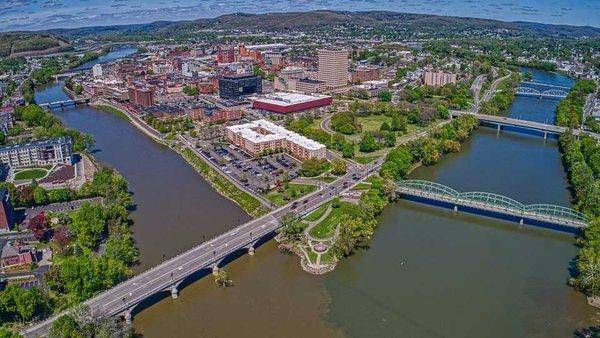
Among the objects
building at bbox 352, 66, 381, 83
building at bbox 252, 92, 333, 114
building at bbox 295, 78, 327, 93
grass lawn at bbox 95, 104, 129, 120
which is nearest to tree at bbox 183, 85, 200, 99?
grass lawn at bbox 95, 104, 129, 120

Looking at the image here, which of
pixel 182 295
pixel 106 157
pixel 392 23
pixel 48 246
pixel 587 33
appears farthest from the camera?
pixel 392 23

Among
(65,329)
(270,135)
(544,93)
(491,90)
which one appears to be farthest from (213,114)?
(544,93)

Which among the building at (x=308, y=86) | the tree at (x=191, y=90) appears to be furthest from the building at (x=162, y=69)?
the building at (x=308, y=86)

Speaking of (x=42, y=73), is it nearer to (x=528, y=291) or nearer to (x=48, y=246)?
(x=48, y=246)

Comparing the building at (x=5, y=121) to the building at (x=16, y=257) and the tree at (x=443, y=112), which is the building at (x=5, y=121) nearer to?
the building at (x=16, y=257)

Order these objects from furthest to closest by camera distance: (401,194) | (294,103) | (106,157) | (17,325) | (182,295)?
(294,103)
(106,157)
(401,194)
(182,295)
(17,325)

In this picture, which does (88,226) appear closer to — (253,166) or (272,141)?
(253,166)

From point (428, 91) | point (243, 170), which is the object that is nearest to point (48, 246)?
point (243, 170)
